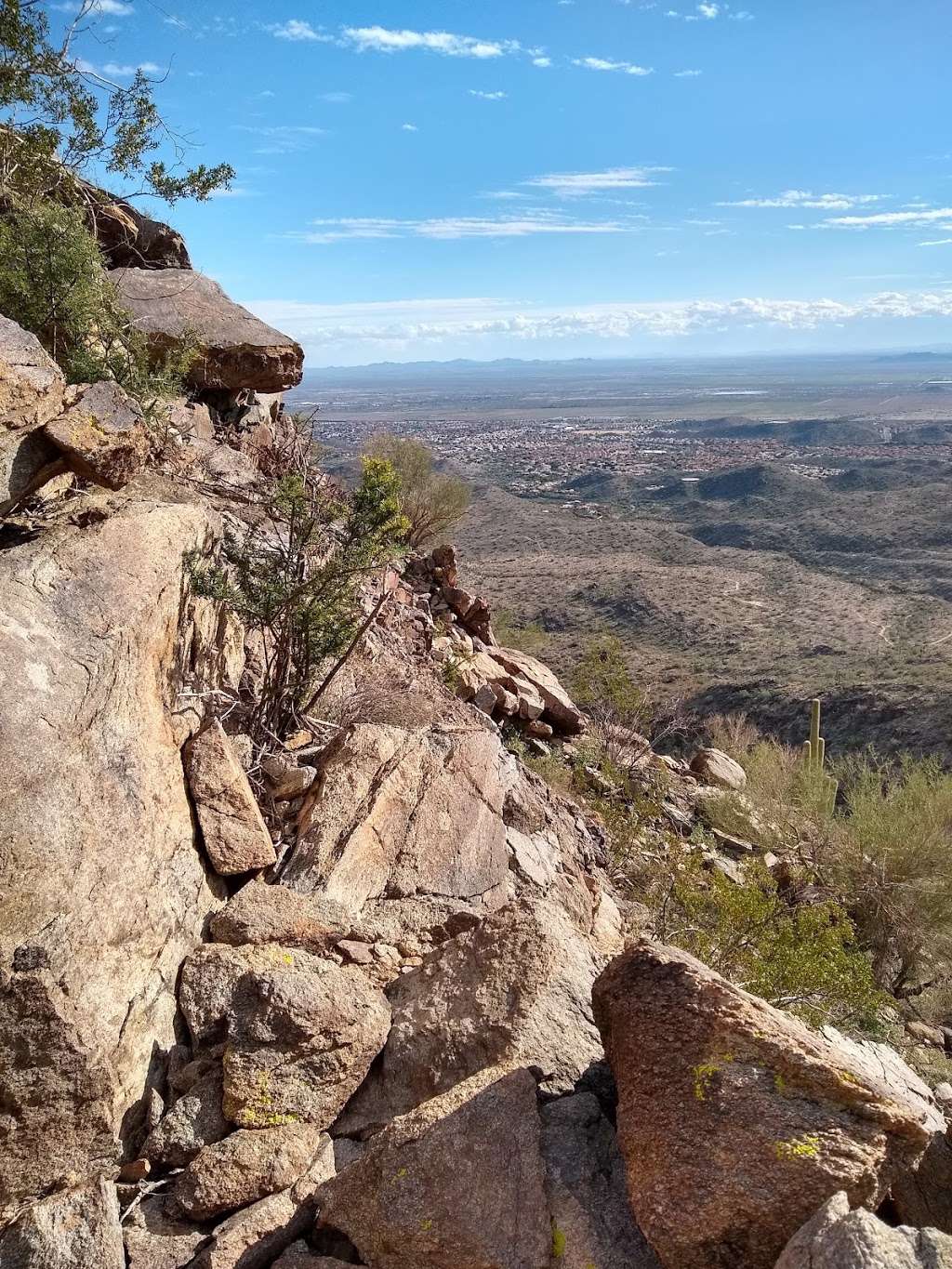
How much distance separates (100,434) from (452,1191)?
5022 millimetres

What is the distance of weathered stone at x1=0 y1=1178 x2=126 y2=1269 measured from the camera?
3326mm

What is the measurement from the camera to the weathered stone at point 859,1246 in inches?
97.1

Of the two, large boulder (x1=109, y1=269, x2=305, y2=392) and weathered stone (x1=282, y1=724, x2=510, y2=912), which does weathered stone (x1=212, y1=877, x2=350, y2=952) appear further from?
large boulder (x1=109, y1=269, x2=305, y2=392)

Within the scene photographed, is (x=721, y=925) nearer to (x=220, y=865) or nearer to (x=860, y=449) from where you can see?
(x=220, y=865)

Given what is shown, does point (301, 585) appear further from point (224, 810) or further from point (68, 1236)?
point (68, 1236)

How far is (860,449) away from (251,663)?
422 feet

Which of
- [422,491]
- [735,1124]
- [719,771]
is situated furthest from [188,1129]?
[422,491]

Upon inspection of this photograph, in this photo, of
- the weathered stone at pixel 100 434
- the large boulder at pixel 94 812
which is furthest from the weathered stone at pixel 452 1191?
the weathered stone at pixel 100 434

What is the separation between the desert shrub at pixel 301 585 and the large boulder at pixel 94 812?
1.26 m

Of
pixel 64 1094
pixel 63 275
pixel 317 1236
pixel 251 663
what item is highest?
pixel 63 275

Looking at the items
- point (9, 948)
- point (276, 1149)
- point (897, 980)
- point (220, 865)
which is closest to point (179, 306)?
point (220, 865)

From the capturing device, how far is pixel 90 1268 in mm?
3322

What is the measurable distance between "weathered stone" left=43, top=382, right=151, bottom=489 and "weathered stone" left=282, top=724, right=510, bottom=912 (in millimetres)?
2811

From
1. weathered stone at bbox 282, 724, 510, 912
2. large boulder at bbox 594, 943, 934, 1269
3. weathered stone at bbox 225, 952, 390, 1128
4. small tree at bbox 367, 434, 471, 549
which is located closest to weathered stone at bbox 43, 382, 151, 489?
weathered stone at bbox 282, 724, 510, 912
